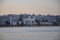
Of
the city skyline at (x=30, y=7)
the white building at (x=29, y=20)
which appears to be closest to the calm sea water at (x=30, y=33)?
the white building at (x=29, y=20)

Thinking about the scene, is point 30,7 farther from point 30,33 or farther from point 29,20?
point 30,33

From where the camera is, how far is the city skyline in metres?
2.01

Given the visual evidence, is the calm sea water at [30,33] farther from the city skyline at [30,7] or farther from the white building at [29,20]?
the city skyline at [30,7]

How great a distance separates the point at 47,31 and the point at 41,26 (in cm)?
17

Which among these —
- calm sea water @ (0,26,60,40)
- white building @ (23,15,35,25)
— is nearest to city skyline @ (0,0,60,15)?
white building @ (23,15,35,25)

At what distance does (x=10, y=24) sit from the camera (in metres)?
1.98

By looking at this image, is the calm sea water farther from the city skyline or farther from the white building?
the city skyline

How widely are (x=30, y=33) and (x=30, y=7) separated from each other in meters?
0.56

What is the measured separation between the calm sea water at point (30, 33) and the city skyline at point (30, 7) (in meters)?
0.35

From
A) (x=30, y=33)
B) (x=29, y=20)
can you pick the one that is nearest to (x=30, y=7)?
(x=29, y=20)

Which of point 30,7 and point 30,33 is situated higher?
point 30,7

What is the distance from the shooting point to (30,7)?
2.04 metres

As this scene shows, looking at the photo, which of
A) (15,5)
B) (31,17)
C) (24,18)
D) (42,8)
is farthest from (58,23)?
(15,5)

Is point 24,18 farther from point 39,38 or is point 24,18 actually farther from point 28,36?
point 39,38
